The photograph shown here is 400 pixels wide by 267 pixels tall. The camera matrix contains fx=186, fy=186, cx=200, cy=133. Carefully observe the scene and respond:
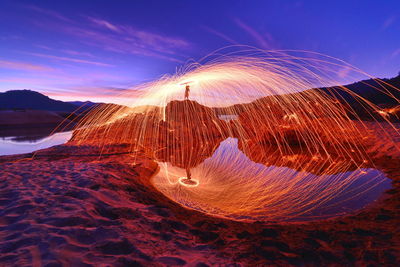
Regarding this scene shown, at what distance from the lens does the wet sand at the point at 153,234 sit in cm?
224

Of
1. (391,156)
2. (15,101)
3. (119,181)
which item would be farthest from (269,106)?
(15,101)

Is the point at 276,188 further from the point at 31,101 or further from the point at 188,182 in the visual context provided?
the point at 31,101

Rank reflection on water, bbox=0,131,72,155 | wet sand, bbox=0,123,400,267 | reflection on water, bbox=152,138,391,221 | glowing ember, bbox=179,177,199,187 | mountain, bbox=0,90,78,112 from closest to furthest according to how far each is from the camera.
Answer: wet sand, bbox=0,123,400,267 < reflection on water, bbox=152,138,391,221 < glowing ember, bbox=179,177,199,187 < reflection on water, bbox=0,131,72,155 < mountain, bbox=0,90,78,112

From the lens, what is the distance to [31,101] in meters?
142

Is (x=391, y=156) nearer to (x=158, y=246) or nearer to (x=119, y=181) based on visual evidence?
(x=158, y=246)

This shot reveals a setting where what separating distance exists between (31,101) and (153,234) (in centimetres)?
19107

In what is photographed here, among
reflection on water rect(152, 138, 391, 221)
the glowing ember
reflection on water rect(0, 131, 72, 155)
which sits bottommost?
reflection on water rect(0, 131, 72, 155)

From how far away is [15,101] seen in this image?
455ft

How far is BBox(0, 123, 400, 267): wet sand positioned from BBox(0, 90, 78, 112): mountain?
16631 cm

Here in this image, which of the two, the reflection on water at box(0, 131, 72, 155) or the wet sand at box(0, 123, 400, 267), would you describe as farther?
the reflection on water at box(0, 131, 72, 155)

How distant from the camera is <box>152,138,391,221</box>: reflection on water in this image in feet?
13.0

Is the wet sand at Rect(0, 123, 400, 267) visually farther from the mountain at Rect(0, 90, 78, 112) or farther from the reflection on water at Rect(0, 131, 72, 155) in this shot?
the mountain at Rect(0, 90, 78, 112)

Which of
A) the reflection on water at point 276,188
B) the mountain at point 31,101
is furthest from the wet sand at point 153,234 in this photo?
the mountain at point 31,101

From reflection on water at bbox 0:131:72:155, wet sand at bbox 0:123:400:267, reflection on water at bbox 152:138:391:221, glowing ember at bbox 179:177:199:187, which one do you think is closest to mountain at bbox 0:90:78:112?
reflection on water at bbox 0:131:72:155
